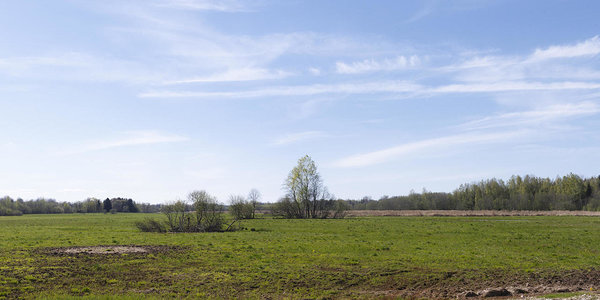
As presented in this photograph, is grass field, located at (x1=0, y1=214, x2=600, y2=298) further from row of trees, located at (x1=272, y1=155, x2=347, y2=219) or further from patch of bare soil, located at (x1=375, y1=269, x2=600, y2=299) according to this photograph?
row of trees, located at (x1=272, y1=155, x2=347, y2=219)

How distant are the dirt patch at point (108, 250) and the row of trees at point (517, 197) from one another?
119 meters

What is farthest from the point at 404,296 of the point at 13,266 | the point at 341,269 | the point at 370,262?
the point at 13,266

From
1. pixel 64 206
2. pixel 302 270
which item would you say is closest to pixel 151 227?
pixel 302 270

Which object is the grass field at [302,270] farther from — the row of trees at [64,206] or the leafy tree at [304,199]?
the row of trees at [64,206]

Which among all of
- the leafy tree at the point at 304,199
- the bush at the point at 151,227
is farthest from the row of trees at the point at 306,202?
the bush at the point at 151,227

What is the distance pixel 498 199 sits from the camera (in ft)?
466

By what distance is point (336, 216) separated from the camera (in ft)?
289

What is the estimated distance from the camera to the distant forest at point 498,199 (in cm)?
13000

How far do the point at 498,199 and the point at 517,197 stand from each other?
5.98 m

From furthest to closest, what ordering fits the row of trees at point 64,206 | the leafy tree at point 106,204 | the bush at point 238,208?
the leafy tree at point 106,204
the row of trees at point 64,206
the bush at point 238,208

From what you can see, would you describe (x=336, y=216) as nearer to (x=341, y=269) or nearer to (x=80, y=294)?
(x=341, y=269)

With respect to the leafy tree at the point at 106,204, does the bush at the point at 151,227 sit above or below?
below

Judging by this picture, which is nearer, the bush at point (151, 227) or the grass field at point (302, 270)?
the grass field at point (302, 270)

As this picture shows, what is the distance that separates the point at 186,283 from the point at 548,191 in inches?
5978
